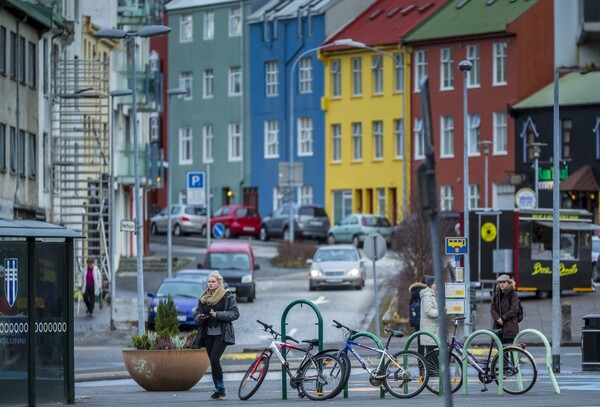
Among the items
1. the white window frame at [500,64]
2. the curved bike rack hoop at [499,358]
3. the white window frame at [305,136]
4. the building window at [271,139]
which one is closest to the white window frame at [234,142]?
the building window at [271,139]

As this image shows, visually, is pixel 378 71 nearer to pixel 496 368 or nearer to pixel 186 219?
pixel 186 219

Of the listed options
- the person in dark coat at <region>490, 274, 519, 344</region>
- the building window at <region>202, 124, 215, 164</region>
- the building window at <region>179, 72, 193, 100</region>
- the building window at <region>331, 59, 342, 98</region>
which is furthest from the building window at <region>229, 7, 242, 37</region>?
the person in dark coat at <region>490, 274, 519, 344</region>

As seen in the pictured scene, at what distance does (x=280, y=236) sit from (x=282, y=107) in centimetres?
1279

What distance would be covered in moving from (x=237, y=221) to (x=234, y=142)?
13802 millimetres

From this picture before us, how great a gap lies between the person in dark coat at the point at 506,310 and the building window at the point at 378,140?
207 ft

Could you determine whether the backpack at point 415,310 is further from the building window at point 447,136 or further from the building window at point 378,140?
the building window at point 378,140

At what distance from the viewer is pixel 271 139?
330 ft

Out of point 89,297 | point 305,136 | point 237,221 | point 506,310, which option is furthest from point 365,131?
point 506,310

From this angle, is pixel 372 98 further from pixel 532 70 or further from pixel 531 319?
pixel 531 319

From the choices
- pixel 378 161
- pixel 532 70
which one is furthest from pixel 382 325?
pixel 378 161

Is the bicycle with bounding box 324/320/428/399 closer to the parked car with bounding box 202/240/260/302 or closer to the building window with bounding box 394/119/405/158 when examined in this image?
the parked car with bounding box 202/240/260/302

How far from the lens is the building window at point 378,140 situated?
93.9 metres

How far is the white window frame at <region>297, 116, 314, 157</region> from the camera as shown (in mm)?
97812

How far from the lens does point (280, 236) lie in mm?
87750
